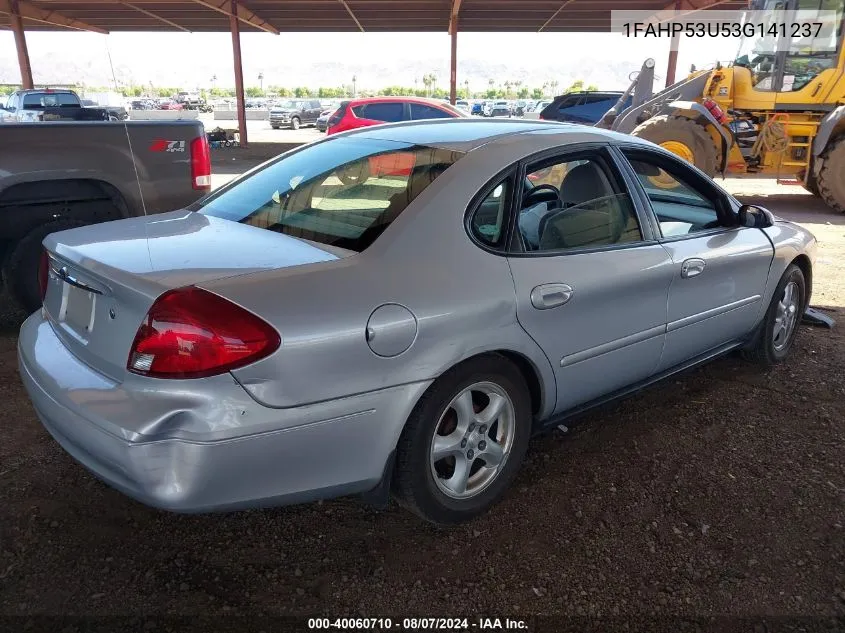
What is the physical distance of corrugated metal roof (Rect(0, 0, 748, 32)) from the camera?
2153 cm

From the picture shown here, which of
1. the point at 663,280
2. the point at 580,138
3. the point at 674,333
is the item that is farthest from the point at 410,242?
the point at 674,333

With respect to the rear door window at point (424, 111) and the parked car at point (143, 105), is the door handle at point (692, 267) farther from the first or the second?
the parked car at point (143, 105)

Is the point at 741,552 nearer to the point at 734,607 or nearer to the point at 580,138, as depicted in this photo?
the point at 734,607

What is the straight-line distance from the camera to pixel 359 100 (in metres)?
15.3

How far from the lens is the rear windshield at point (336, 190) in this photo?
247 cm

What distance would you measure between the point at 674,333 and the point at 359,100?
44.1 ft

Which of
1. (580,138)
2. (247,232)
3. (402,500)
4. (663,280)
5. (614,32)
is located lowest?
(402,500)

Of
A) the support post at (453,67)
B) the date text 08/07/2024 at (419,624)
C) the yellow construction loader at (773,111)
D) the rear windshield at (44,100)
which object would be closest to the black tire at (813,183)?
the yellow construction loader at (773,111)

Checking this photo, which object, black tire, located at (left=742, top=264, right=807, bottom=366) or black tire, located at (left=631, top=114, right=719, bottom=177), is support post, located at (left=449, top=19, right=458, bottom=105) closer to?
black tire, located at (left=631, top=114, right=719, bottom=177)

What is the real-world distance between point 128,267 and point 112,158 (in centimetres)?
284

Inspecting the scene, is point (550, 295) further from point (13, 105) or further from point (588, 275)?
point (13, 105)

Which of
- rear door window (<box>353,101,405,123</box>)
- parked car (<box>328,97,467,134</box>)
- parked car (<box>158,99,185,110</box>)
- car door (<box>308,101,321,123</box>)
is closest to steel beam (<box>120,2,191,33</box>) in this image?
parked car (<box>328,97,467,134</box>)

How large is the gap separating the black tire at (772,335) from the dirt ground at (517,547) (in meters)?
0.78

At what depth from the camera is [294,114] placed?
39.1 meters
